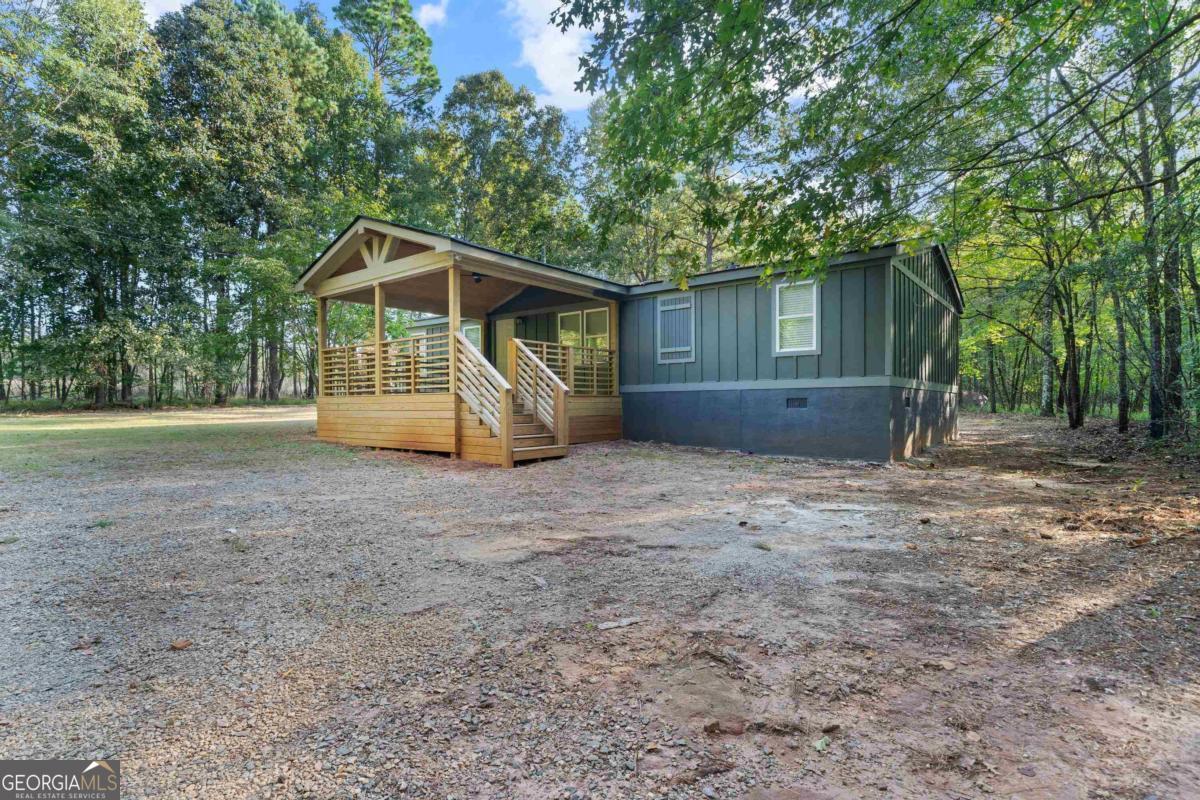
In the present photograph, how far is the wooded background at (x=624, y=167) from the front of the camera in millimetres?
4297

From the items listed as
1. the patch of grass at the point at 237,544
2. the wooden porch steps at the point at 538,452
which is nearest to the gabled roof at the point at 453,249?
the wooden porch steps at the point at 538,452

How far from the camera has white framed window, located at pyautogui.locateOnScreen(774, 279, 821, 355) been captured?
27.7 feet

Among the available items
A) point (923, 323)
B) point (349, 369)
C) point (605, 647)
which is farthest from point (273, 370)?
point (605, 647)

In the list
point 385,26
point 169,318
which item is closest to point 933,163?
point 169,318

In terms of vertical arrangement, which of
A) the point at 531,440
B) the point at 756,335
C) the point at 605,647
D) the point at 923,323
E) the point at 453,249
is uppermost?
the point at 453,249

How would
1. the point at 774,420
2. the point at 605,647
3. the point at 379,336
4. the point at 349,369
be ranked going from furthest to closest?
1. the point at 349,369
2. the point at 379,336
3. the point at 774,420
4. the point at 605,647

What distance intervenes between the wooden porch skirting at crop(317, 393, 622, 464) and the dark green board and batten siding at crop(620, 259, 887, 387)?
1.07m

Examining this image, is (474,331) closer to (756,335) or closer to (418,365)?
(418,365)

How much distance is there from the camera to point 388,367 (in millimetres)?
9273

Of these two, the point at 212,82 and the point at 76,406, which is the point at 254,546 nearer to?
the point at 76,406

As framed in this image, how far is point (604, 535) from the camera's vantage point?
3.86 metres

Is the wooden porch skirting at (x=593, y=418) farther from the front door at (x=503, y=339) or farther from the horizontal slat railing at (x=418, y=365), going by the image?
the front door at (x=503, y=339)

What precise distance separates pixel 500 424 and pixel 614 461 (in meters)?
1.72

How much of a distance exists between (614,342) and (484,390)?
3.71 meters
